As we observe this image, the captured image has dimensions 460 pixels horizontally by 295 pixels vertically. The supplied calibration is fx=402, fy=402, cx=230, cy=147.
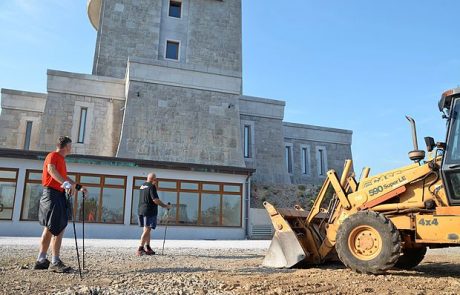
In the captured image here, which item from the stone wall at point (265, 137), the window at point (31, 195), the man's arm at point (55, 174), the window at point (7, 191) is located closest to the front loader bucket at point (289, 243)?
the man's arm at point (55, 174)

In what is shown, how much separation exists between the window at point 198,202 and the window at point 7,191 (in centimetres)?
446

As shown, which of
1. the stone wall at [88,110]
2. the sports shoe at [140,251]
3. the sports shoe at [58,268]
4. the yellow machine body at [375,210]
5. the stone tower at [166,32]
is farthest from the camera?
the stone tower at [166,32]

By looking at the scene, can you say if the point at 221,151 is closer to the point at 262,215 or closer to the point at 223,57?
the point at 262,215

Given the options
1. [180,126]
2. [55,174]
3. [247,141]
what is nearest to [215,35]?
[247,141]

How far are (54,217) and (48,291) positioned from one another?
4.65 feet

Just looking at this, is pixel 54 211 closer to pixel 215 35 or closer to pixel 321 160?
A: pixel 215 35

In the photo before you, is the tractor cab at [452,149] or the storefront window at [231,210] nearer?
the tractor cab at [452,149]

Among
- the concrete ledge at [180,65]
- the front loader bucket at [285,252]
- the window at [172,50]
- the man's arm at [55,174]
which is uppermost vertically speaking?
the window at [172,50]

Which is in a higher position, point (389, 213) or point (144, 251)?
point (389, 213)

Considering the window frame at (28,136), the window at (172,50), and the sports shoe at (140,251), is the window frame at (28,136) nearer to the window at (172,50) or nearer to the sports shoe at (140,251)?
the window at (172,50)

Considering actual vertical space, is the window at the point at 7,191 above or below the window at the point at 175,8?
below

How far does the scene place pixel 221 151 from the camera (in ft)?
74.4

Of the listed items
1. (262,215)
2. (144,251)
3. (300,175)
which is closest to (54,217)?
(144,251)

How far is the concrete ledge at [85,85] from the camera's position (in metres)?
22.5
